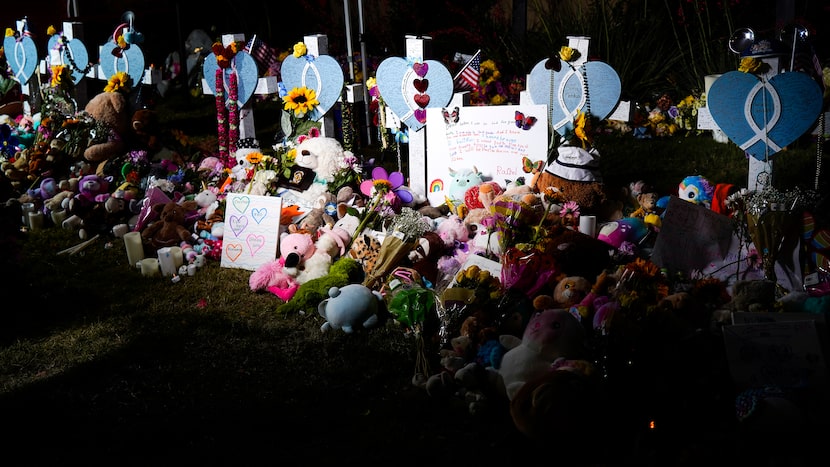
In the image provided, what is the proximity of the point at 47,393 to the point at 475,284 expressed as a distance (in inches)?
80.1

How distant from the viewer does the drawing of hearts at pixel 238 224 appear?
190 inches

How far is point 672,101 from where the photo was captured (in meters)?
7.83

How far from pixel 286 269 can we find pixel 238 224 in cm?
61

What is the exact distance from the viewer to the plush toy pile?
310cm

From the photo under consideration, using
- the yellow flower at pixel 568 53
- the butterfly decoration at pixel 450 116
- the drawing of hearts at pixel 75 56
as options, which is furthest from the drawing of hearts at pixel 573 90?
the drawing of hearts at pixel 75 56

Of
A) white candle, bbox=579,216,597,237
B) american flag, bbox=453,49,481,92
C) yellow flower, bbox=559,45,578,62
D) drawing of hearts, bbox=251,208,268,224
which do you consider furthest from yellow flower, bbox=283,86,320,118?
white candle, bbox=579,216,597,237

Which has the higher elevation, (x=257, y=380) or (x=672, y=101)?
(x=672, y=101)

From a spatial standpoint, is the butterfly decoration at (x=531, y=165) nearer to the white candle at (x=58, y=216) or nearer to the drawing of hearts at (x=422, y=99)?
the drawing of hearts at (x=422, y=99)

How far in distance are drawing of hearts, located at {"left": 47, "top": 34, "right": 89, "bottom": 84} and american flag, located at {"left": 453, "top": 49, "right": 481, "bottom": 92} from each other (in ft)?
13.7

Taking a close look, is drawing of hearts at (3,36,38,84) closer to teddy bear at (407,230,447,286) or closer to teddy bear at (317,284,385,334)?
teddy bear at (407,230,447,286)

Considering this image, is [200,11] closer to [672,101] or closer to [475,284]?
[672,101]

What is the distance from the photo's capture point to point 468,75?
17.3 ft

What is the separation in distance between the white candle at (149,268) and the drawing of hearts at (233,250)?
1.48 ft

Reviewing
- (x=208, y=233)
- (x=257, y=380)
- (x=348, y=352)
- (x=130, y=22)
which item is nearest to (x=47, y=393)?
(x=257, y=380)
